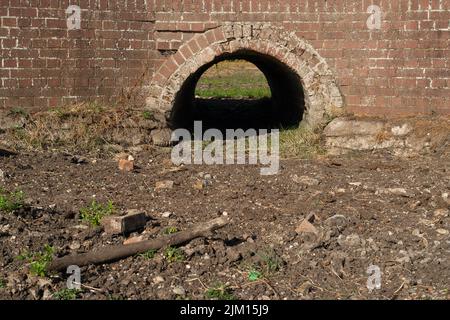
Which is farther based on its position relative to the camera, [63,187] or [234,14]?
[234,14]

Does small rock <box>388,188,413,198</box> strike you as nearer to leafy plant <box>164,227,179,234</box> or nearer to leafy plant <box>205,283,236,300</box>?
leafy plant <box>164,227,179,234</box>

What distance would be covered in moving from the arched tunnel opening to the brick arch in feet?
0.73

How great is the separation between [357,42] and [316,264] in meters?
4.37

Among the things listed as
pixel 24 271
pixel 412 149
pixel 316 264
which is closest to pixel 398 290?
pixel 316 264

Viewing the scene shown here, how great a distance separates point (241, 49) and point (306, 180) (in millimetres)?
2342

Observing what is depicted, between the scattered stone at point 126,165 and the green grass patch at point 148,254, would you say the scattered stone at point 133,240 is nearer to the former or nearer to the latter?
the green grass patch at point 148,254

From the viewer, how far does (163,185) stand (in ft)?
20.4

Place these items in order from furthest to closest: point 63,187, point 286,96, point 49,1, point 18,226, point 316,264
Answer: point 286,96, point 49,1, point 63,187, point 18,226, point 316,264

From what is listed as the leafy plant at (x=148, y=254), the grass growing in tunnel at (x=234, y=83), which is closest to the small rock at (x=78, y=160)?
the leafy plant at (x=148, y=254)

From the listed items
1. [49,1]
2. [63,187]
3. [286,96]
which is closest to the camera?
[63,187]

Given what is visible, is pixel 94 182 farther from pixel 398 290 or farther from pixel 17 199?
pixel 398 290

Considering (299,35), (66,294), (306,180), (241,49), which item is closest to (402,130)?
(299,35)

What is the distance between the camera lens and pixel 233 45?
8062mm

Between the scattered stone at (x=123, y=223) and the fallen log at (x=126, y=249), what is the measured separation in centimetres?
28
